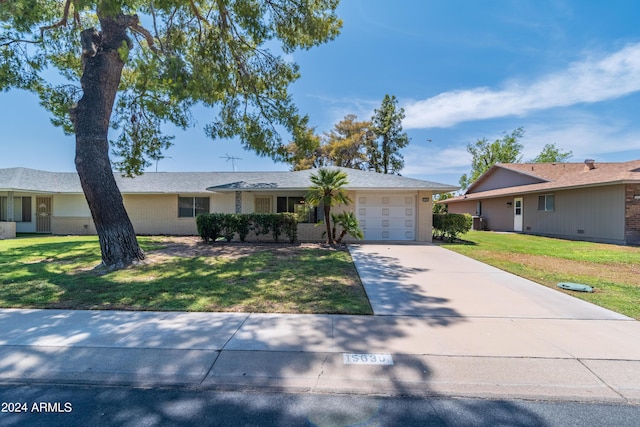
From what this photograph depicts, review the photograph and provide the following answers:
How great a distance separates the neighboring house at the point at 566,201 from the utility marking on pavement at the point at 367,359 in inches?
622

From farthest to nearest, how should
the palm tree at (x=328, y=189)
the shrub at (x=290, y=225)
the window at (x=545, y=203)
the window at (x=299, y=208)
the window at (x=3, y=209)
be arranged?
the window at (x=3, y=209) → the window at (x=545, y=203) → the window at (x=299, y=208) → the shrub at (x=290, y=225) → the palm tree at (x=328, y=189)

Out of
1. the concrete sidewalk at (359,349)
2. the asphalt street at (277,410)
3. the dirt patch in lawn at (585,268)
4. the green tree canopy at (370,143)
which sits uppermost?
the green tree canopy at (370,143)

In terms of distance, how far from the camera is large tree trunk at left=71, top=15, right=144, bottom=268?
873 cm

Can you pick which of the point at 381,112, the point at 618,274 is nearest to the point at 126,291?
the point at 618,274

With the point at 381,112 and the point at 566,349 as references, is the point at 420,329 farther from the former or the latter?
the point at 381,112

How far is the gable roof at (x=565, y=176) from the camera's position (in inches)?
559

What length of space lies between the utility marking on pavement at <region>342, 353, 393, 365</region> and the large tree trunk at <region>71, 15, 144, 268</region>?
7.82 m

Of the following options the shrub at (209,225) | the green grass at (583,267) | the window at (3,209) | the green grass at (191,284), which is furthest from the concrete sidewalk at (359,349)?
the window at (3,209)

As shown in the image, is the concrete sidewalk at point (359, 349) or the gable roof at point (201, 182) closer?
the concrete sidewalk at point (359, 349)

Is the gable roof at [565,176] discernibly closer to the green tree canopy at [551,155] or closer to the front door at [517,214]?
the front door at [517,214]

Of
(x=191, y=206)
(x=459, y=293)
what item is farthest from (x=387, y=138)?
(x=459, y=293)

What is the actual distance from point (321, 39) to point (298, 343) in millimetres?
10012

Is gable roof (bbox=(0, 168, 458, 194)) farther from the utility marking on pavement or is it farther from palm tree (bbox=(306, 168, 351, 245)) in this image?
the utility marking on pavement

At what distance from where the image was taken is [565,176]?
1972cm
